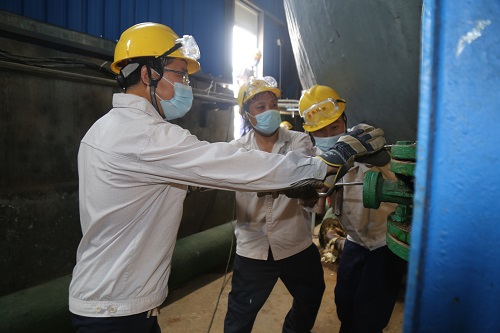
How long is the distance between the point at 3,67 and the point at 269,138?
1.90 metres

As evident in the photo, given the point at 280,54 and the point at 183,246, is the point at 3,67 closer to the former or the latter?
the point at 183,246

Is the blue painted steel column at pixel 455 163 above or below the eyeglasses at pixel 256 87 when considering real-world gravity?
below

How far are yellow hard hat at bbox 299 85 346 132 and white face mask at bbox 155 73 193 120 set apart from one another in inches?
27.9

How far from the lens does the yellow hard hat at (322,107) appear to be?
1731 mm

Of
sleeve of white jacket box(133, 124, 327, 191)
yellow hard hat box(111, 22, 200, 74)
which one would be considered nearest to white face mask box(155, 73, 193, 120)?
yellow hard hat box(111, 22, 200, 74)

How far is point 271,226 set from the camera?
180cm

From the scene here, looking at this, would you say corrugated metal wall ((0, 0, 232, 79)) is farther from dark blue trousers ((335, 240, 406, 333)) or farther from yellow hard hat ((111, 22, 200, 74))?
dark blue trousers ((335, 240, 406, 333))

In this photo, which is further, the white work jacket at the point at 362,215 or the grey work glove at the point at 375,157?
the white work jacket at the point at 362,215

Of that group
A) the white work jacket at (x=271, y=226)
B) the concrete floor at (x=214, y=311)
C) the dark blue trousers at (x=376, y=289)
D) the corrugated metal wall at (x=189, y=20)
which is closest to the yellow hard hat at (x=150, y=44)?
the white work jacket at (x=271, y=226)

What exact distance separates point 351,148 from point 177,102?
0.75 metres

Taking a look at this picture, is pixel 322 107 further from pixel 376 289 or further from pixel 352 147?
pixel 376 289

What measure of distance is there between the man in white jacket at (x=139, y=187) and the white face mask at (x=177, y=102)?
15 cm

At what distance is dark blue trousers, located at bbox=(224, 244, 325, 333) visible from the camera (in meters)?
1.75

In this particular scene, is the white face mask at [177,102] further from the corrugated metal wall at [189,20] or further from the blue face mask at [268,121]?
the corrugated metal wall at [189,20]
